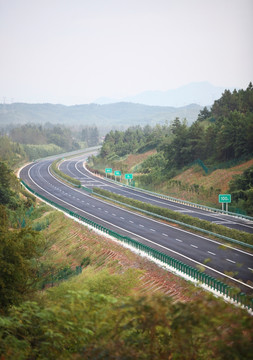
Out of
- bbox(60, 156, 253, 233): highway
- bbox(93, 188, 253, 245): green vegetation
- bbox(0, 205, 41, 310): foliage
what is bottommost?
bbox(60, 156, 253, 233): highway

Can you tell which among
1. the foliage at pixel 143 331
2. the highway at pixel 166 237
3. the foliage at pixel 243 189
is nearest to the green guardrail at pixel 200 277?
the highway at pixel 166 237

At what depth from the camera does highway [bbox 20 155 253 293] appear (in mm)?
28392

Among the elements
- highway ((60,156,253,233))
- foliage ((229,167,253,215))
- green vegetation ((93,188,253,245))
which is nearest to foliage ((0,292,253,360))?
green vegetation ((93,188,253,245))

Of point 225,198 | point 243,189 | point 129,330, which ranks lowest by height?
point 225,198

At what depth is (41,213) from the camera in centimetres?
5497

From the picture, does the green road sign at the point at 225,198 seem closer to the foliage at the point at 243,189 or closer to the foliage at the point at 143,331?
the foliage at the point at 243,189

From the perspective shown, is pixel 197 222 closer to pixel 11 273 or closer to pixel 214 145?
pixel 11 273

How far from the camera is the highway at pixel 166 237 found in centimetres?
2839

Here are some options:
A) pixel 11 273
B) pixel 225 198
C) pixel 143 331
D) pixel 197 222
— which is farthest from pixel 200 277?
pixel 225 198

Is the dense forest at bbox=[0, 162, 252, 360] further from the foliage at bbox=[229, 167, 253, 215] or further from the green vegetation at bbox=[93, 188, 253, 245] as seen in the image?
the foliage at bbox=[229, 167, 253, 215]

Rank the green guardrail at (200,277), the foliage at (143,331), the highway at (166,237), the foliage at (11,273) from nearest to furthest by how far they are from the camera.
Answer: the foliage at (143,331), the foliage at (11,273), the green guardrail at (200,277), the highway at (166,237)

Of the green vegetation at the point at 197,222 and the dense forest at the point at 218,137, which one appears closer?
the green vegetation at the point at 197,222

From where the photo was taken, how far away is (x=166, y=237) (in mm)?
38594

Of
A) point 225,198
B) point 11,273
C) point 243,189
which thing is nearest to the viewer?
point 11,273
